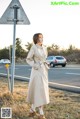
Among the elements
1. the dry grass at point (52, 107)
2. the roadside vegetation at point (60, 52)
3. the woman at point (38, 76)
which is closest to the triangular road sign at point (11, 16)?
the dry grass at point (52, 107)

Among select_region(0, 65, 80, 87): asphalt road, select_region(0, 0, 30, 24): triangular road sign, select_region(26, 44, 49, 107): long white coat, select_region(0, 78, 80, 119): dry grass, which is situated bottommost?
select_region(0, 65, 80, 87): asphalt road

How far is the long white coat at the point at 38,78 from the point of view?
761 cm

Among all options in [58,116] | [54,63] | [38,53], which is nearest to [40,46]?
[38,53]

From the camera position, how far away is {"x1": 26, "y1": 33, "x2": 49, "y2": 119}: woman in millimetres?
7605

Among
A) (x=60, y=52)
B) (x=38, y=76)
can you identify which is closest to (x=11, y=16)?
(x=38, y=76)

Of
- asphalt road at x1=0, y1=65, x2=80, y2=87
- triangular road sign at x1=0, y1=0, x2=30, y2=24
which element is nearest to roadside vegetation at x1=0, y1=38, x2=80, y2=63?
asphalt road at x1=0, y1=65, x2=80, y2=87

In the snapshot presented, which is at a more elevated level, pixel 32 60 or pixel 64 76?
pixel 32 60

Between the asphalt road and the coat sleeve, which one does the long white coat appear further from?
the asphalt road

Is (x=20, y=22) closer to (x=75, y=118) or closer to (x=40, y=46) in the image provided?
(x=40, y=46)

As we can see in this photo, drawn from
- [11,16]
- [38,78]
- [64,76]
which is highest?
[11,16]

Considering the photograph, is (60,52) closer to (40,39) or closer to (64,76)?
(64,76)

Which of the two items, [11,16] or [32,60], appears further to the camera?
[11,16]

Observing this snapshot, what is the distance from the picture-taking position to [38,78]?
7633 mm

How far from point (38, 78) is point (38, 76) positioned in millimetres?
39
